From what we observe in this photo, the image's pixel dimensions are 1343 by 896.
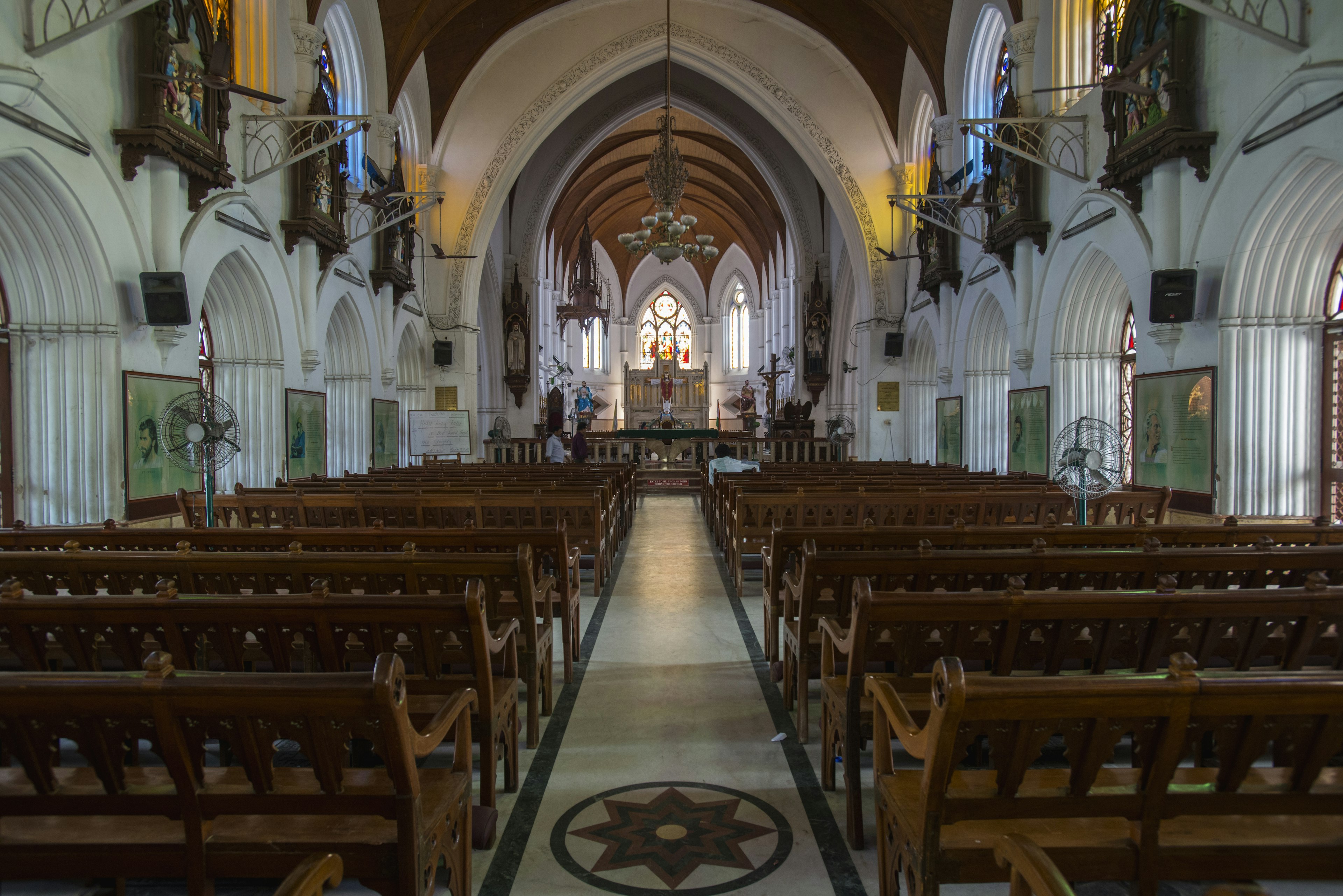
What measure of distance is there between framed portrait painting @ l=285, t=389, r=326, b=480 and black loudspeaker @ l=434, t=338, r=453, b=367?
5.87 meters

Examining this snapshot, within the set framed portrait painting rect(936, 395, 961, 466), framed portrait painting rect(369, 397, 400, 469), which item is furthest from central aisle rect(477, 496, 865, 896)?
framed portrait painting rect(936, 395, 961, 466)

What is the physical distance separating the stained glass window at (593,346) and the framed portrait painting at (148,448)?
103ft

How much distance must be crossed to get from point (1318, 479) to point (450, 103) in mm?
16724

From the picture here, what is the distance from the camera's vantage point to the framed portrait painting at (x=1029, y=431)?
38.5 ft

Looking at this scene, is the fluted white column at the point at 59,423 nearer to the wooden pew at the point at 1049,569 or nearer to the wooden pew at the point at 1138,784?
the wooden pew at the point at 1049,569

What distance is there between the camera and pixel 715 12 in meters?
18.3

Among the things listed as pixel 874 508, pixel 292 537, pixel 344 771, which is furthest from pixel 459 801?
pixel 874 508

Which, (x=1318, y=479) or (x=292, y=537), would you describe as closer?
(x=292, y=537)

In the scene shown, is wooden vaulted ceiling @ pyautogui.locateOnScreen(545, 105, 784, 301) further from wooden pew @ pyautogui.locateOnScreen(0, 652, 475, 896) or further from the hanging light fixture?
wooden pew @ pyautogui.locateOnScreen(0, 652, 475, 896)

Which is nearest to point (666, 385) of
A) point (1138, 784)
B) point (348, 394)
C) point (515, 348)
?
point (515, 348)

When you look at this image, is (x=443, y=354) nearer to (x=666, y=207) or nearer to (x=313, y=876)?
(x=666, y=207)

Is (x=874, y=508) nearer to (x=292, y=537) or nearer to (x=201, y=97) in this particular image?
(x=292, y=537)

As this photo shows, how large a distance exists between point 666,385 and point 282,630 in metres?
38.5

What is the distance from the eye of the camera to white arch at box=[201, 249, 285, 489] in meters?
10.7
